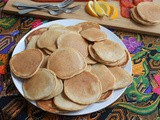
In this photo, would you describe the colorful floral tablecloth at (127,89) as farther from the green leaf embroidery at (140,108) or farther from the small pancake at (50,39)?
the small pancake at (50,39)

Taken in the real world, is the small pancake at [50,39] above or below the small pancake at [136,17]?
above

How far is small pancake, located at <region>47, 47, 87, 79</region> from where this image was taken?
901mm

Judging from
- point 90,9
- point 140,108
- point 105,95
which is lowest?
Answer: point 140,108

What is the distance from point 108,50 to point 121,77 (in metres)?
0.13

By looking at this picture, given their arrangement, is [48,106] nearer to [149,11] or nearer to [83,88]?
[83,88]

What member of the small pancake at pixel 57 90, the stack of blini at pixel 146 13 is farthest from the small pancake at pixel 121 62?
the stack of blini at pixel 146 13

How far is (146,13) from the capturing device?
127 cm

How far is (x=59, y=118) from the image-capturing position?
0.95m

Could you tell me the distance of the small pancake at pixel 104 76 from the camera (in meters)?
0.91

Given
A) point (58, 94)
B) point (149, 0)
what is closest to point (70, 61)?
point (58, 94)

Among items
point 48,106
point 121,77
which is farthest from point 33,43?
point 121,77

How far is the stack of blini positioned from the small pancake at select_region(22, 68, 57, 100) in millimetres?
645

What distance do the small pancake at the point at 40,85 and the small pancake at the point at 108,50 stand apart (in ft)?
0.71

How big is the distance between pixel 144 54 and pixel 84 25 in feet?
1.14
